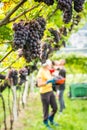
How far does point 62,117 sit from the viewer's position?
1544 cm

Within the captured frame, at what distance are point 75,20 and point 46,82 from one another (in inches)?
135

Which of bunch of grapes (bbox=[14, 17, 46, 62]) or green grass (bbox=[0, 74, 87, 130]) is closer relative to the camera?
bunch of grapes (bbox=[14, 17, 46, 62])

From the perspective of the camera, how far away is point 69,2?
11.4ft

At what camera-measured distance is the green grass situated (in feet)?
43.6

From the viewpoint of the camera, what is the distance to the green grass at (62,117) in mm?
13292

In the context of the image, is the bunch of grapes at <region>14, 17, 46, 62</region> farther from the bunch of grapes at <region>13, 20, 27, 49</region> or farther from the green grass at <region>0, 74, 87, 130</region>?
the green grass at <region>0, 74, 87, 130</region>

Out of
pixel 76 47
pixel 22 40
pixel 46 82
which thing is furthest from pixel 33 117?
pixel 76 47

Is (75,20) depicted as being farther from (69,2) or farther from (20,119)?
(20,119)

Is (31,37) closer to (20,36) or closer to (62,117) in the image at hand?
(20,36)

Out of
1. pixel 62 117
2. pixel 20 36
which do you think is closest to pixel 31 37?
pixel 20 36

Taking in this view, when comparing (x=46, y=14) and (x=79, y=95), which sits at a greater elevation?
(x=46, y=14)

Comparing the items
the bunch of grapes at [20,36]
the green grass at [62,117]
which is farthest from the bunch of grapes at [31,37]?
the green grass at [62,117]

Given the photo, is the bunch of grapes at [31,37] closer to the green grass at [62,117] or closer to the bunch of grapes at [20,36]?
the bunch of grapes at [20,36]

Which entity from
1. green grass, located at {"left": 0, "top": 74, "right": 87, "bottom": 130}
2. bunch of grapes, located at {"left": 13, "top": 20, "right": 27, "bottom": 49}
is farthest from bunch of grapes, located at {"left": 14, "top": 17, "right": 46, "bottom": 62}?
green grass, located at {"left": 0, "top": 74, "right": 87, "bottom": 130}
